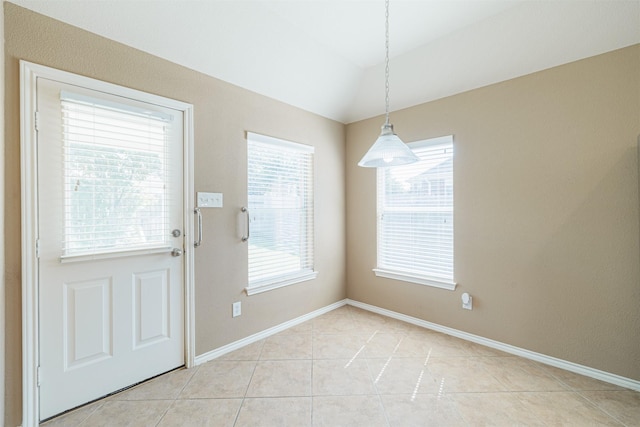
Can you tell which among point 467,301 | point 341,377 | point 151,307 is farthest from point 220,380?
point 467,301

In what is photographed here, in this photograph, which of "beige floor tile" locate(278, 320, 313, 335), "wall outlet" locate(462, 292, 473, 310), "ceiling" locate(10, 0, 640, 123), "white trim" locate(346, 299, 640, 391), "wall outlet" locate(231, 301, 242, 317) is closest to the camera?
"ceiling" locate(10, 0, 640, 123)

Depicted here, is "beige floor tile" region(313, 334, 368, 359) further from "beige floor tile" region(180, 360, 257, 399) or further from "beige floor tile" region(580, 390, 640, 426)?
"beige floor tile" region(580, 390, 640, 426)

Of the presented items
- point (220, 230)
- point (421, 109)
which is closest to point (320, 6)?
point (421, 109)

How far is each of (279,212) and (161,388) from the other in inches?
69.6

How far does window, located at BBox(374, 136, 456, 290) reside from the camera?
9.20 feet

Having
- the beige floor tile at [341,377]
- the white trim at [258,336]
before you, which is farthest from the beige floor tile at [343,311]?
the beige floor tile at [341,377]

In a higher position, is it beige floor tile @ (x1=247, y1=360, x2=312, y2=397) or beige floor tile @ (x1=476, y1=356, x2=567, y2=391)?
beige floor tile @ (x1=476, y1=356, x2=567, y2=391)

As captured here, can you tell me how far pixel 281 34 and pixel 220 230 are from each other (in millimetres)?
1807

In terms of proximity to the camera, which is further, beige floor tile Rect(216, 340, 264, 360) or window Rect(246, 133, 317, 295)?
window Rect(246, 133, 317, 295)

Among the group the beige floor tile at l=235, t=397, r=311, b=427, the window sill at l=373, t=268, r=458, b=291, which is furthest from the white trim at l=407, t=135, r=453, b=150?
the beige floor tile at l=235, t=397, r=311, b=427

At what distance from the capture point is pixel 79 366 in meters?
1.75

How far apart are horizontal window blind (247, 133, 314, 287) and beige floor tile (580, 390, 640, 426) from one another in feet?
8.27

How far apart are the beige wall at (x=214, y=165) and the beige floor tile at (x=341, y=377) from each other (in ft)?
2.76

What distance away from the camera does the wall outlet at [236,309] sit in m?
2.49
